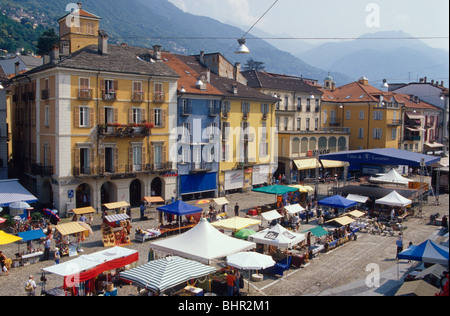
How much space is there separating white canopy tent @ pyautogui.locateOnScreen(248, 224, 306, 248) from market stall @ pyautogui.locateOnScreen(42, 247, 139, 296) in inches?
255

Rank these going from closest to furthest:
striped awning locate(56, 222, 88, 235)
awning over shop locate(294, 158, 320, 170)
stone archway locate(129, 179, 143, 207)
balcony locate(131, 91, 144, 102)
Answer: striped awning locate(56, 222, 88, 235), balcony locate(131, 91, 144, 102), stone archway locate(129, 179, 143, 207), awning over shop locate(294, 158, 320, 170)

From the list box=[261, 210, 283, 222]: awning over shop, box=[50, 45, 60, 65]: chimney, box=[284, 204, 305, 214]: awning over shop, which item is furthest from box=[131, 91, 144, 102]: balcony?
box=[284, 204, 305, 214]: awning over shop

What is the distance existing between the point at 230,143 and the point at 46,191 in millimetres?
18511

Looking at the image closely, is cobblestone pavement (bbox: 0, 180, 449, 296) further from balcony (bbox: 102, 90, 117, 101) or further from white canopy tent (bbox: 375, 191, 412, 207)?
balcony (bbox: 102, 90, 117, 101)

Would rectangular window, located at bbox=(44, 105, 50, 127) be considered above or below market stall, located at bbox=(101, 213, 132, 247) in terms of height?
above

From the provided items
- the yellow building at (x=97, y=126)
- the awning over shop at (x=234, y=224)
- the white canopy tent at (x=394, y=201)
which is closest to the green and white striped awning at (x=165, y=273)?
the awning over shop at (x=234, y=224)

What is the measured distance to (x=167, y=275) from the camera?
15.6m

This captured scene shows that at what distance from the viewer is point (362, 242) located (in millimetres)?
27391

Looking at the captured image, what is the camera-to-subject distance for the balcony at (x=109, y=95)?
3441 cm

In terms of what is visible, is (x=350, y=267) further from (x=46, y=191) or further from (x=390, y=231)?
(x=46, y=191)

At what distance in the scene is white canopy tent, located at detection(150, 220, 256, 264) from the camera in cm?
1841

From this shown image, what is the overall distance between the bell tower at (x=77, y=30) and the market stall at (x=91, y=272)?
76.3ft

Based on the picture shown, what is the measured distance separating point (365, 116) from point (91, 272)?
54121 millimetres

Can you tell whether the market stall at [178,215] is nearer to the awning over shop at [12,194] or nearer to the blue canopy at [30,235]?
the blue canopy at [30,235]
